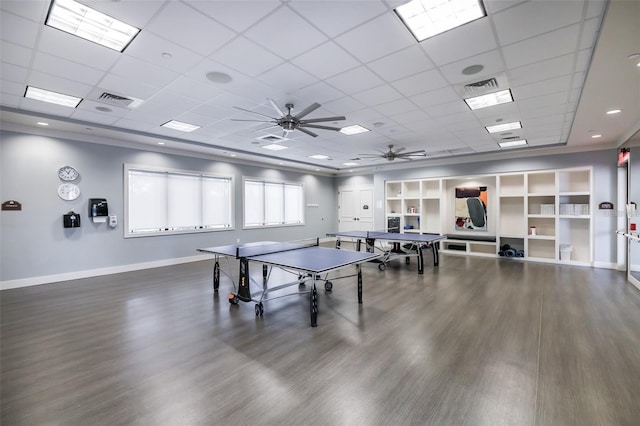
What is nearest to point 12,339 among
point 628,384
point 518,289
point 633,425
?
point 633,425

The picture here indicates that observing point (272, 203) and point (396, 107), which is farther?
point (272, 203)

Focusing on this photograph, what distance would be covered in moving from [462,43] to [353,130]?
3.24 m

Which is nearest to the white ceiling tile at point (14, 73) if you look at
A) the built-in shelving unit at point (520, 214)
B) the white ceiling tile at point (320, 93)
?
the white ceiling tile at point (320, 93)

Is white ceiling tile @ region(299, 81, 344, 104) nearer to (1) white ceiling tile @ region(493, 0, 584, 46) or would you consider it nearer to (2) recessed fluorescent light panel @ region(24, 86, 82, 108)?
(1) white ceiling tile @ region(493, 0, 584, 46)

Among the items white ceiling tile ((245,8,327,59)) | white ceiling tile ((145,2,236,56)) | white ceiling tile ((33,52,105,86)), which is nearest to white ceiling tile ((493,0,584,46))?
white ceiling tile ((245,8,327,59))

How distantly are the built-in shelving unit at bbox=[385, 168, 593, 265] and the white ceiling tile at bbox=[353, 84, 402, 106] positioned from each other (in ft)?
18.8

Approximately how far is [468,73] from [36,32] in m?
4.71

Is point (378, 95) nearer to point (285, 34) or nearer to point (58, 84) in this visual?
point (285, 34)

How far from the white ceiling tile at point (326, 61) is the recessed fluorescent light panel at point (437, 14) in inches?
29.5

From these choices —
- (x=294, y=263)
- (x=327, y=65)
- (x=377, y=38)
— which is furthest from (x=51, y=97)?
(x=377, y=38)

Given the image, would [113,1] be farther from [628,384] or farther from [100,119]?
[628,384]

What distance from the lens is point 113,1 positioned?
2350 mm

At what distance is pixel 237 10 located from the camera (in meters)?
2.44

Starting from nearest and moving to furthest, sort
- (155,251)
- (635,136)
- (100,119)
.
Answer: (100,119), (635,136), (155,251)
